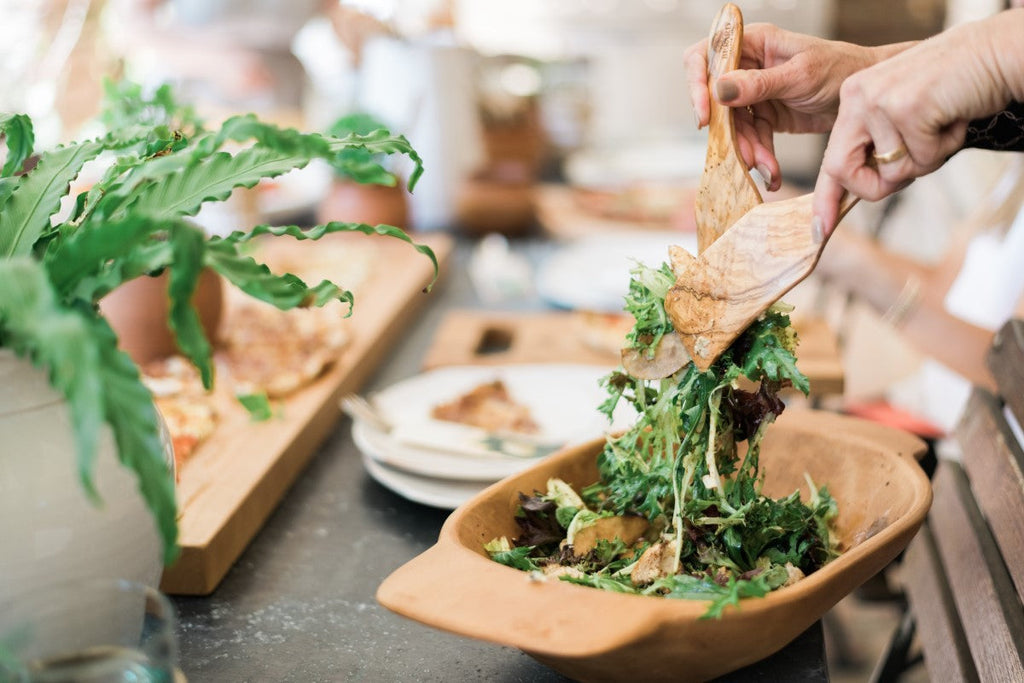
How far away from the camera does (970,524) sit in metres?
1.30

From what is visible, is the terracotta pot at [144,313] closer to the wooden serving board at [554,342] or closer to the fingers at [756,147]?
the wooden serving board at [554,342]

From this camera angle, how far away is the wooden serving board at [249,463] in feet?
3.43

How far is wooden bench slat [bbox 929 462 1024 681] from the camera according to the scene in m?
1.03

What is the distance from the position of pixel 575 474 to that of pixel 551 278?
1.32 metres

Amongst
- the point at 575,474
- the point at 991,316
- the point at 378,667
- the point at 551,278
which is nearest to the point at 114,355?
the point at 378,667

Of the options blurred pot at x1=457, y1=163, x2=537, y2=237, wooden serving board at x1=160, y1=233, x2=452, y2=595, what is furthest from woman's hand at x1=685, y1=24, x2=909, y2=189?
blurred pot at x1=457, y1=163, x2=537, y2=237

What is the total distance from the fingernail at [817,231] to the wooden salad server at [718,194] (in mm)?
93

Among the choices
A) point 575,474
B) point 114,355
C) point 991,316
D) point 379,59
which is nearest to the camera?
point 114,355

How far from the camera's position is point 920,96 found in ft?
2.89

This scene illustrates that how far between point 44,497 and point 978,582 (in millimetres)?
1063

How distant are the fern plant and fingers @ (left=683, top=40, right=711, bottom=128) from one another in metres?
0.39

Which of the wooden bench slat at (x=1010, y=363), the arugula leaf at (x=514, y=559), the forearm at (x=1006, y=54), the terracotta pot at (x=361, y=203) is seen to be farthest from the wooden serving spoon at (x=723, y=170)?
the terracotta pot at (x=361, y=203)

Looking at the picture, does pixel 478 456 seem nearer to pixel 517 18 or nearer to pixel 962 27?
pixel 962 27

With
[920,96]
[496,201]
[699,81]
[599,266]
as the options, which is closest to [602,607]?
[920,96]
